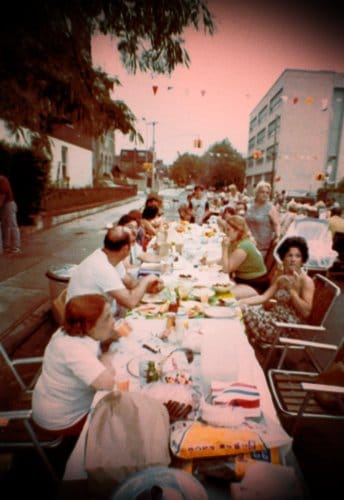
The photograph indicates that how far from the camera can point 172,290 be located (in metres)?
3.09

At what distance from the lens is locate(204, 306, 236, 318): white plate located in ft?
8.04

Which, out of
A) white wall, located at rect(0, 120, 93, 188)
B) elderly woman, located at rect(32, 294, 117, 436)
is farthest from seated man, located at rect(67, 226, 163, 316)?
white wall, located at rect(0, 120, 93, 188)

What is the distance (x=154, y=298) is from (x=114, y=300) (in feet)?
1.71

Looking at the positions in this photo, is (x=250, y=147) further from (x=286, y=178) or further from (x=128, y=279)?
(x=128, y=279)

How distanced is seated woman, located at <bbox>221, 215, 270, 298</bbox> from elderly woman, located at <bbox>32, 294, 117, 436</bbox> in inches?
99.4

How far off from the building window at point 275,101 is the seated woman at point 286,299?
5016cm

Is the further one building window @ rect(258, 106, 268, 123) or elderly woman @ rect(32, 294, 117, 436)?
building window @ rect(258, 106, 268, 123)

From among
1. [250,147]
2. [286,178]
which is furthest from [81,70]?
[250,147]

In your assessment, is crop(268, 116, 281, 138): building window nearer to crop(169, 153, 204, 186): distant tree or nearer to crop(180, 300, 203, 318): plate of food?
crop(169, 153, 204, 186): distant tree

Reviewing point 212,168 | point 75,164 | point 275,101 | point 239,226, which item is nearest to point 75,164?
point 75,164

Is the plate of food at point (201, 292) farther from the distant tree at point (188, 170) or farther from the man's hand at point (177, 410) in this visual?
the distant tree at point (188, 170)

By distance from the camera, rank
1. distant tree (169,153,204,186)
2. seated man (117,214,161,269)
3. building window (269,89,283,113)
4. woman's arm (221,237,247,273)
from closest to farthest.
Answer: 1. woman's arm (221,237,247,273)
2. seated man (117,214,161,269)
3. building window (269,89,283,113)
4. distant tree (169,153,204,186)

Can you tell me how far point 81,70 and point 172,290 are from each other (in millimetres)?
2557

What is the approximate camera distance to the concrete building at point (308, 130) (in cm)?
4362
